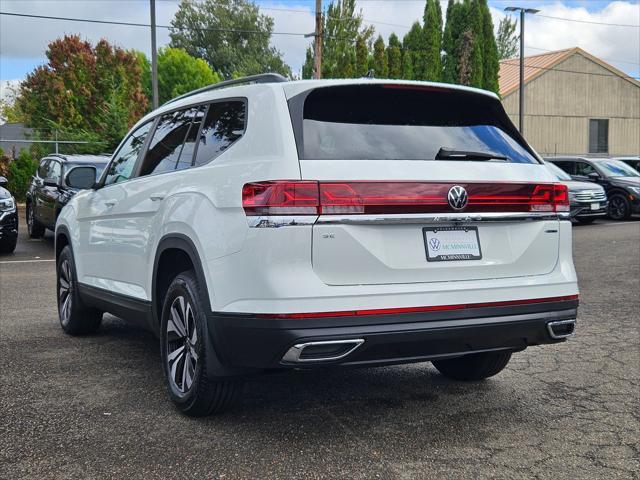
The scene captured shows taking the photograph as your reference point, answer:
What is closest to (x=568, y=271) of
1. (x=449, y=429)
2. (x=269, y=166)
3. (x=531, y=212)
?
(x=531, y=212)

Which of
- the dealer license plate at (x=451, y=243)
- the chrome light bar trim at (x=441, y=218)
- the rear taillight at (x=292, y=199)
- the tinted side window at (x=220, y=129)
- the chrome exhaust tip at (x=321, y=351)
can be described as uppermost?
the tinted side window at (x=220, y=129)

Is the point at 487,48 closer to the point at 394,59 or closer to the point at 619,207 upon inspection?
the point at 394,59

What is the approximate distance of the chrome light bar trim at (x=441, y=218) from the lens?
376cm

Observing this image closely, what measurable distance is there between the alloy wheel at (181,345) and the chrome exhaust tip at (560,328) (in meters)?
1.84

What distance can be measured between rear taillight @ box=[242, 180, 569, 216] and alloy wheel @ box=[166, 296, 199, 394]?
87 centimetres

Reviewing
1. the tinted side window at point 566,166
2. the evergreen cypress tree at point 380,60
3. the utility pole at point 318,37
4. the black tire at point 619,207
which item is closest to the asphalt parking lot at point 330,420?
the black tire at point 619,207

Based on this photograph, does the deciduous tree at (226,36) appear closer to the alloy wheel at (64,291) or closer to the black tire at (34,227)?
the black tire at (34,227)

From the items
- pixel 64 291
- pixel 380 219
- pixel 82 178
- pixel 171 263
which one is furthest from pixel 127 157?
pixel 380 219

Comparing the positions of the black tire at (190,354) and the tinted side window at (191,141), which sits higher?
the tinted side window at (191,141)

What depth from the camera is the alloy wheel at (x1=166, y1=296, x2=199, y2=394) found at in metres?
4.39

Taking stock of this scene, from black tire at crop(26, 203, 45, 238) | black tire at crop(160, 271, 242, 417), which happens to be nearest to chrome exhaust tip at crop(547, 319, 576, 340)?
black tire at crop(160, 271, 242, 417)

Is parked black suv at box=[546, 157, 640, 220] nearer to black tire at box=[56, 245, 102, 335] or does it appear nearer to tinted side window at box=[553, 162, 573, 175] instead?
tinted side window at box=[553, 162, 573, 175]

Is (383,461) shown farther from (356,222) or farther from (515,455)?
(356,222)

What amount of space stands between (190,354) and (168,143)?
148 cm
